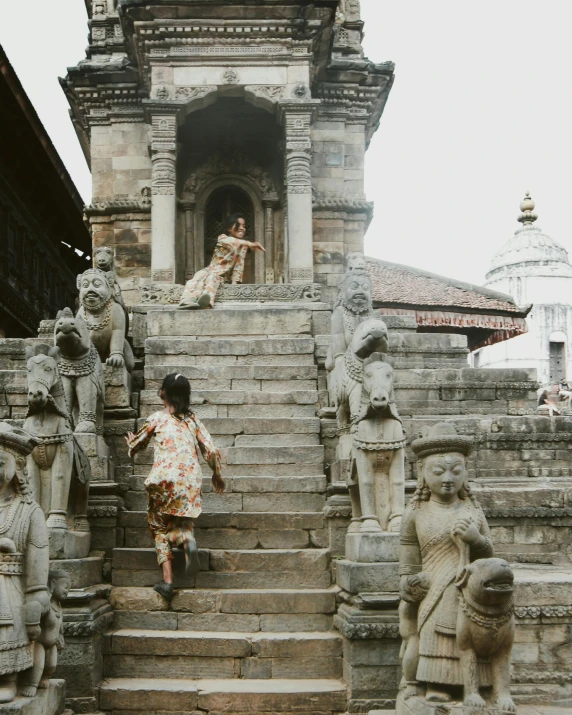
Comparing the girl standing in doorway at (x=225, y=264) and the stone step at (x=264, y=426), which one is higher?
the girl standing in doorway at (x=225, y=264)

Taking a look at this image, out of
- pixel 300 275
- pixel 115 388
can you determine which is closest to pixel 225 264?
pixel 300 275

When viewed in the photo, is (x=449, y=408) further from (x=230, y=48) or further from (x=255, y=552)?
(x=230, y=48)

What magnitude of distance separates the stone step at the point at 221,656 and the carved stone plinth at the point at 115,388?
286cm

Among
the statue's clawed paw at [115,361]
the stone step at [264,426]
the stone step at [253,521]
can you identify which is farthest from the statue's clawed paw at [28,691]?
the statue's clawed paw at [115,361]

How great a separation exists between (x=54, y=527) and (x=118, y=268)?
9.64 meters

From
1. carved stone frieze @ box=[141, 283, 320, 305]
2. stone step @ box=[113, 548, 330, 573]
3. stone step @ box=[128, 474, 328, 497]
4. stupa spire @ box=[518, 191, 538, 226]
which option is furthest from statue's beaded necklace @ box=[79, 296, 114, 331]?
stupa spire @ box=[518, 191, 538, 226]

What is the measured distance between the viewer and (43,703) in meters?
5.77

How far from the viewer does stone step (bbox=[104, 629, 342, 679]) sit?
23.9ft

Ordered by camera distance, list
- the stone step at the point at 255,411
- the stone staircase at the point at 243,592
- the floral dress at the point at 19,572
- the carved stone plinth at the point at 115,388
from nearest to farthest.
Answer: the floral dress at the point at 19,572 < the stone staircase at the point at 243,592 < the carved stone plinth at the point at 115,388 < the stone step at the point at 255,411

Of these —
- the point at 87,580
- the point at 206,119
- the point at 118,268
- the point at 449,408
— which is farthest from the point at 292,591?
the point at 206,119

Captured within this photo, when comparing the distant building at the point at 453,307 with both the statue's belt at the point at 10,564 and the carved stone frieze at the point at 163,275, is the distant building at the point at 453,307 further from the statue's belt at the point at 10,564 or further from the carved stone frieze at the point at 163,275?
the statue's belt at the point at 10,564

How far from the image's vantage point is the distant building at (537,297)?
39.7 meters

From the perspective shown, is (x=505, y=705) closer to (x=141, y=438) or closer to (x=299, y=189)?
(x=141, y=438)

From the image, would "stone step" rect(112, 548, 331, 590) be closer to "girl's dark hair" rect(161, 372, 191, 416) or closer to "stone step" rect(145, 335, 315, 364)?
"girl's dark hair" rect(161, 372, 191, 416)
